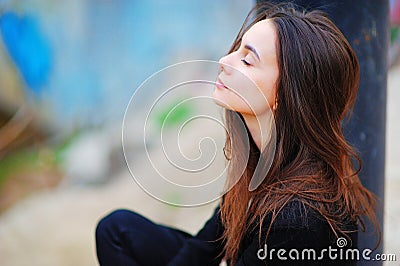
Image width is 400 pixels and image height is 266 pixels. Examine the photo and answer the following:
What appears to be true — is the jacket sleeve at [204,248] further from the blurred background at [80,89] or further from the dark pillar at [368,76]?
the blurred background at [80,89]

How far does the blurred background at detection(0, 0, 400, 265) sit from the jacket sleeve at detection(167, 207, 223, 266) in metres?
1.25

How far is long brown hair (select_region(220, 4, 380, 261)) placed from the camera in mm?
1066

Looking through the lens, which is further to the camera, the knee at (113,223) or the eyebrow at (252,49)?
the knee at (113,223)

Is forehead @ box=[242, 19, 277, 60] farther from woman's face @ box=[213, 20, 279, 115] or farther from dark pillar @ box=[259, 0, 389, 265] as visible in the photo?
dark pillar @ box=[259, 0, 389, 265]

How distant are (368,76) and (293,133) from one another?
0.26 metres

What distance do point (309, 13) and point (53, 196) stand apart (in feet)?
6.78

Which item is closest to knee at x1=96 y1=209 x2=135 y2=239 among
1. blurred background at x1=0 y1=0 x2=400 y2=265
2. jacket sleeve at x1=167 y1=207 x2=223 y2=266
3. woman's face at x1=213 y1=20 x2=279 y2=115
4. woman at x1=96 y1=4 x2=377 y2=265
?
jacket sleeve at x1=167 y1=207 x2=223 y2=266

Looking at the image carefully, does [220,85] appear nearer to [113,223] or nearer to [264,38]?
[264,38]

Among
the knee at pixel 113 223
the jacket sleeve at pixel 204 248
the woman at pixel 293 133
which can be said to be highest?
the woman at pixel 293 133

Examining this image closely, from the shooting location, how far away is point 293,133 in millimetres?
1100

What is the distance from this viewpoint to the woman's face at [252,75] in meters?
1.08

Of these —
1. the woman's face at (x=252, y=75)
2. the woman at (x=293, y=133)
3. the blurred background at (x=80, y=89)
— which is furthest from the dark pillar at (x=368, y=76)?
the blurred background at (x=80, y=89)

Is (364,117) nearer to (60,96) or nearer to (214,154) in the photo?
(214,154)

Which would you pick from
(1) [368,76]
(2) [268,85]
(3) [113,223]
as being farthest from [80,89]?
(2) [268,85]
